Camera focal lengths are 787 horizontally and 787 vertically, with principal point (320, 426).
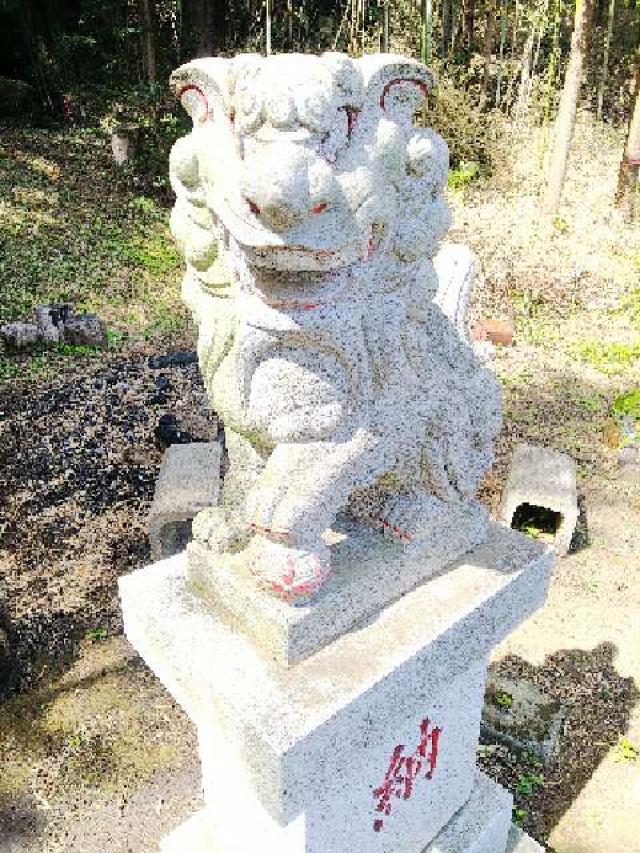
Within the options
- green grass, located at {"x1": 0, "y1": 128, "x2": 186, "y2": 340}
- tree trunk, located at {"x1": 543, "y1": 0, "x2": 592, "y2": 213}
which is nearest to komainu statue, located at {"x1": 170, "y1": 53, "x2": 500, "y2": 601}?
green grass, located at {"x1": 0, "y1": 128, "x2": 186, "y2": 340}

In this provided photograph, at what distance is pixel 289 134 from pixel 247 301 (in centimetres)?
38

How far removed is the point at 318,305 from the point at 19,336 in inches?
234

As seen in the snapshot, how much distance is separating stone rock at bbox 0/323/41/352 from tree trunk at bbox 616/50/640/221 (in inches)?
251

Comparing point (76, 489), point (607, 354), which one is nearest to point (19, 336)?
point (76, 489)

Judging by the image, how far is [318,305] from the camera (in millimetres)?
1701

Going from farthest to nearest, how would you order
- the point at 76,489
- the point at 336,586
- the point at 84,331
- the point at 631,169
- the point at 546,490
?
the point at 631,169 → the point at 84,331 → the point at 76,489 → the point at 546,490 → the point at 336,586

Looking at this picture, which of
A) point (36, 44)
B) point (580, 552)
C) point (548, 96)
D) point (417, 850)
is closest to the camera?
point (417, 850)

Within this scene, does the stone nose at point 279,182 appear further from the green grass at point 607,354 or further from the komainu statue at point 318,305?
the green grass at point 607,354

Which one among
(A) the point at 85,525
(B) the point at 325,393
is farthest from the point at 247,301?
(A) the point at 85,525

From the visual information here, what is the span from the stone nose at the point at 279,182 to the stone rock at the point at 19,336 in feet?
19.8

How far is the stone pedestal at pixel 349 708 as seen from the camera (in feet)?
5.96

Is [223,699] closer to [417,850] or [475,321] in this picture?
[417,850]

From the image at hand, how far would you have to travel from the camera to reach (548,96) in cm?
1059

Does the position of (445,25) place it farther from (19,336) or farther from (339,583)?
(339,583)
